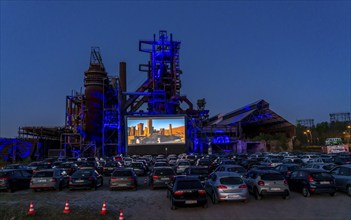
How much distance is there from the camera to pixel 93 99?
76188 mm

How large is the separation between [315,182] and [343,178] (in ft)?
7.49

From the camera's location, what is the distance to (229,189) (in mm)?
15648

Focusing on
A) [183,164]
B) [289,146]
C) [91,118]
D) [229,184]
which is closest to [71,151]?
[91,118]

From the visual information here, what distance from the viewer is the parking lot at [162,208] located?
13.6 meters

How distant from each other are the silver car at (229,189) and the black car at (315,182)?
3.73 metres

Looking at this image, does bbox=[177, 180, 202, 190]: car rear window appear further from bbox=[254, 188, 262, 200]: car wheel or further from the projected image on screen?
the projected image on screen

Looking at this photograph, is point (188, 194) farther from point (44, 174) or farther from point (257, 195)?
point (44, 174)

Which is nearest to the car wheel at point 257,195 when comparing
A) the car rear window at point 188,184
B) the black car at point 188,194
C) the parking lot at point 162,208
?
the parking lot at point 162,208

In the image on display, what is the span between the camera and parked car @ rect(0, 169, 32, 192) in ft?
72.2

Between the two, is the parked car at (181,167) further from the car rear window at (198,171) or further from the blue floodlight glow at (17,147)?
the blue floodlight glow at (17,147)

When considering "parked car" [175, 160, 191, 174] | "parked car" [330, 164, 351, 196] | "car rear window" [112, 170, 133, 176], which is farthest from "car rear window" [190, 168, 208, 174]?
"parked car" [330, 164, 351, 196]

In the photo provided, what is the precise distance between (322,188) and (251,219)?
20.5 feet

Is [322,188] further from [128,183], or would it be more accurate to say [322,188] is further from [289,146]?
[289,146]

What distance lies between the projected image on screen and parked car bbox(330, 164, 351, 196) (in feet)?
159
